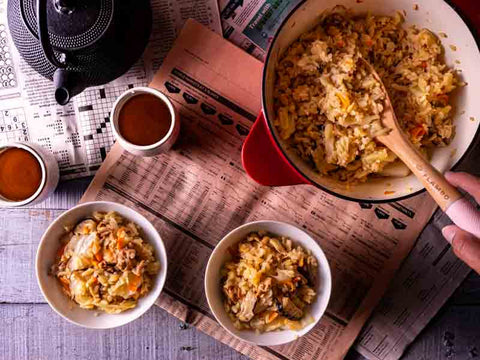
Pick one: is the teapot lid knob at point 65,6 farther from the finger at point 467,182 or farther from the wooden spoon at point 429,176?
the finger at point 467,182

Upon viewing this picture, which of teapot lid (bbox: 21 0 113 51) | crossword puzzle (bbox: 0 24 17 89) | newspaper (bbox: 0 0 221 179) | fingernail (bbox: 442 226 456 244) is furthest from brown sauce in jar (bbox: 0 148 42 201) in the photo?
fingernail (bbox: 442 226 456 244)

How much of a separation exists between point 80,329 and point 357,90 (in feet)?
2.87

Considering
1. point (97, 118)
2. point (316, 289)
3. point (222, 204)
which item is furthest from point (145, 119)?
point (316, 289)

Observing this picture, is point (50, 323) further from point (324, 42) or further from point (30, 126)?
point (324, 42)

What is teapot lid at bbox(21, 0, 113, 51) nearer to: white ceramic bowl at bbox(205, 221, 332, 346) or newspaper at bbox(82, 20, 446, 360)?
newspaper at bbox(82, 20, 446, 360)

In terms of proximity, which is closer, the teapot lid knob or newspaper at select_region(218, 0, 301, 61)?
the teapot lid knob

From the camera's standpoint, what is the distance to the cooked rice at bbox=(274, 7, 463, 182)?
3.17ft

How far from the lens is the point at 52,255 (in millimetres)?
1176

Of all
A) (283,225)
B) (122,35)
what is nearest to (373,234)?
(283,225)

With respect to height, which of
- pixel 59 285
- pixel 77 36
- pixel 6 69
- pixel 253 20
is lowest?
pixel 59 285

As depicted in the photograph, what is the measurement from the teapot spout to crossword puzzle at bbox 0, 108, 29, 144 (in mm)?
287

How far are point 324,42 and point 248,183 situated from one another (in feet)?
1.24

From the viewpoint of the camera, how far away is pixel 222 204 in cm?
123

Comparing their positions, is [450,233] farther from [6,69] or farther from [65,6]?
[6,69]
